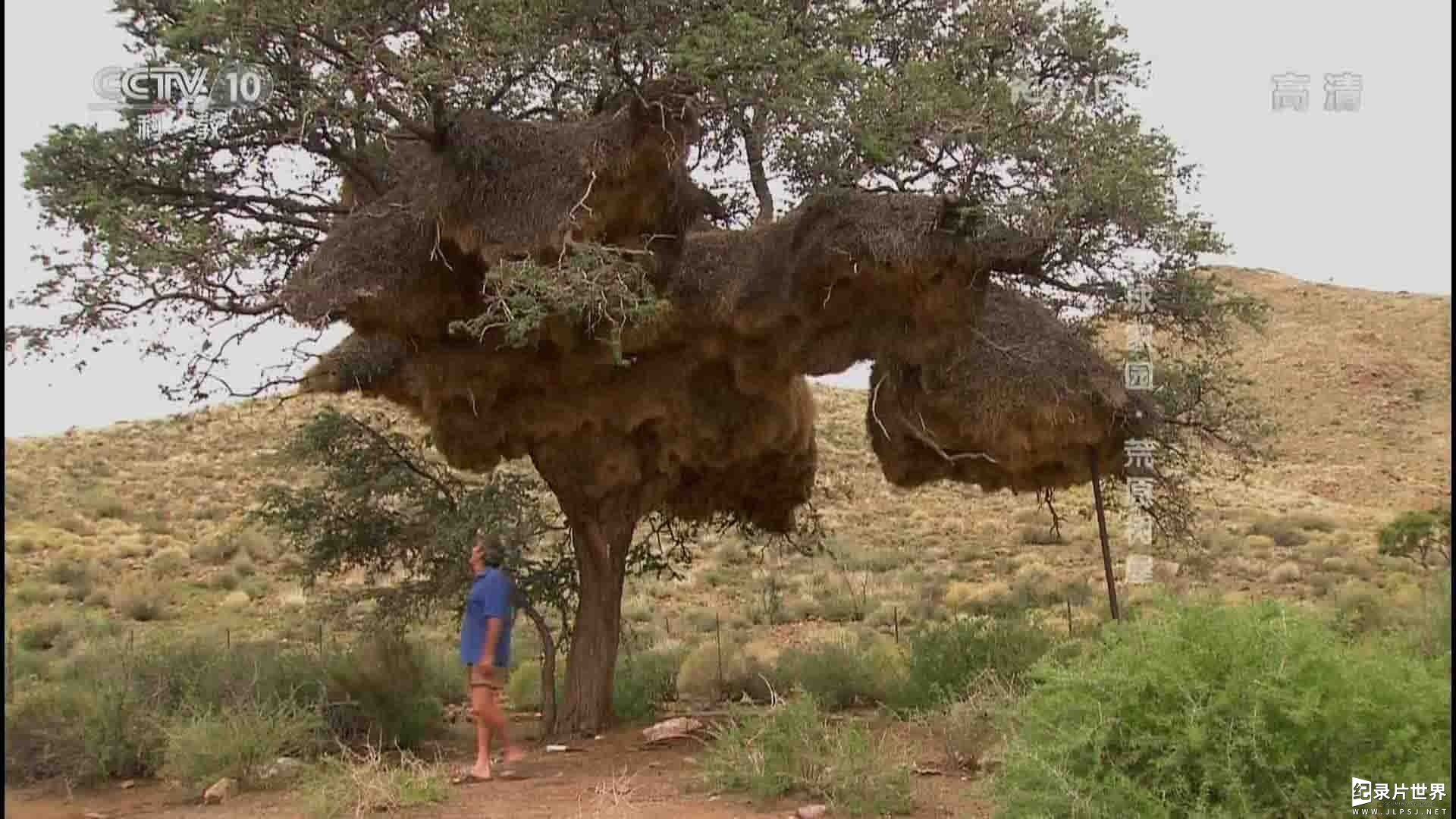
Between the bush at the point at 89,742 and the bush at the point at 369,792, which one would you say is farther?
the bush at the point at 89,742

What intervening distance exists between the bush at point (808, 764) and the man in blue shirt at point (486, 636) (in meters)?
1.61

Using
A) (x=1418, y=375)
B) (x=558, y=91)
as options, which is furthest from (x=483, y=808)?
(x=1418, y=375)

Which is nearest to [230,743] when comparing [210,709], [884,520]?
[210,709]

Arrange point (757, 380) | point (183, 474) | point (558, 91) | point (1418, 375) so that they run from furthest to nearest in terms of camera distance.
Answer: point (1418, 375) < point (183, 474) < point (757, 380) < point (558, 91)

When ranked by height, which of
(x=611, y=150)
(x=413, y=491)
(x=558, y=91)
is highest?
(x=558, y=91)

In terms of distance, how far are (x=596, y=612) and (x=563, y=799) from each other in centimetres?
435

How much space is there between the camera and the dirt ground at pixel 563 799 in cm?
862

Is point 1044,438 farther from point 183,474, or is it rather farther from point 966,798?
point 183,474

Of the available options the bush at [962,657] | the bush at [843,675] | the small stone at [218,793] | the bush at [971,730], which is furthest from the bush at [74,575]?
the bush at [971,730]

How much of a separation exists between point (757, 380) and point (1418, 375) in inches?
1986

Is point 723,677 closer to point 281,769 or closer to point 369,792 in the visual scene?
point 281,769

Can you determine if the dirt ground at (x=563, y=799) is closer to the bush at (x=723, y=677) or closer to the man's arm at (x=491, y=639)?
the man's arm at (x=491, y=639)

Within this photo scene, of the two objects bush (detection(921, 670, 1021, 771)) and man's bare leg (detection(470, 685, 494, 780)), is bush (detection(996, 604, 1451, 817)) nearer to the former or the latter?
bush (detection(921, 670, 1021, 771))

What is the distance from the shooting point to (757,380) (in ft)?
41.3
